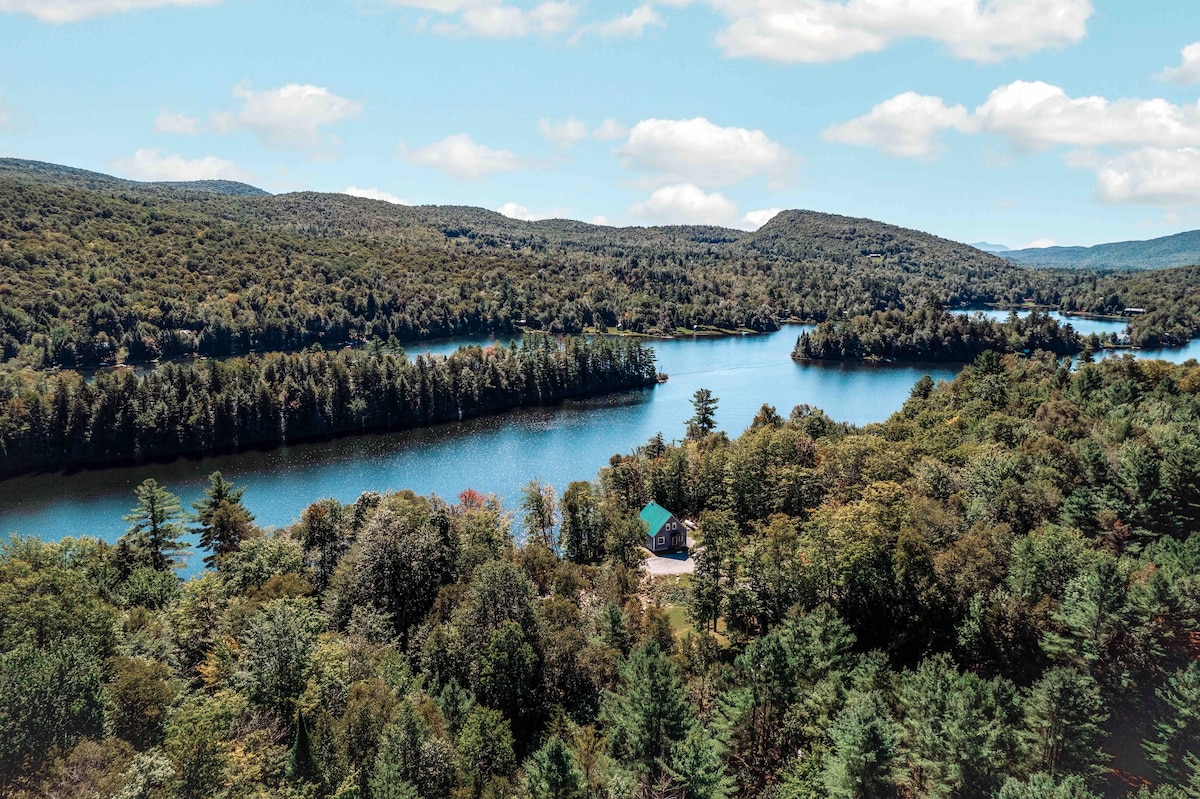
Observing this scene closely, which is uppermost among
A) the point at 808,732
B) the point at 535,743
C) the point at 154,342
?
the point at 154,342

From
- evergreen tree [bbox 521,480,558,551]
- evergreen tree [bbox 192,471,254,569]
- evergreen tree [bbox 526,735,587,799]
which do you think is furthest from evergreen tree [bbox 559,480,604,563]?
evergreen tree [bbox 526,735,587,799]

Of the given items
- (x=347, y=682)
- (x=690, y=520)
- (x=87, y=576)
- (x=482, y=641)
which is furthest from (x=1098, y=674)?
(x=87, y=576)

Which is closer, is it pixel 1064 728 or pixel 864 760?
pixel 864 760

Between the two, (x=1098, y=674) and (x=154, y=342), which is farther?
(x=154, y=342)

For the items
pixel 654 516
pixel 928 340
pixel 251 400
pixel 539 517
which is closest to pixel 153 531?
pixel 539 517

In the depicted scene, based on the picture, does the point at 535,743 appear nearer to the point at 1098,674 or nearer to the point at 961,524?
the point at 1098,674

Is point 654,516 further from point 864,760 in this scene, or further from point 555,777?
point 555,777
